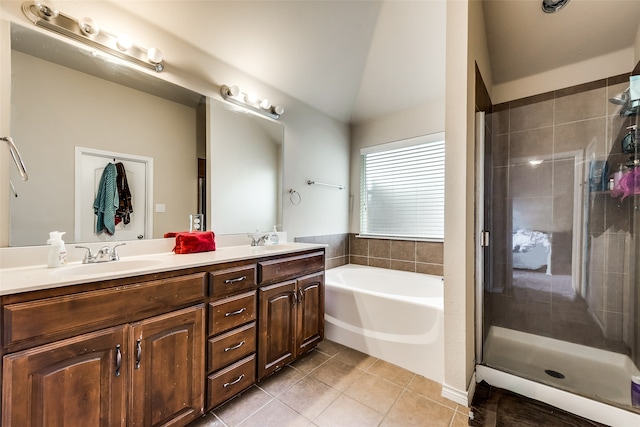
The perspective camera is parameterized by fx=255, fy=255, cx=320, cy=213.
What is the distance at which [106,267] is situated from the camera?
1.37m

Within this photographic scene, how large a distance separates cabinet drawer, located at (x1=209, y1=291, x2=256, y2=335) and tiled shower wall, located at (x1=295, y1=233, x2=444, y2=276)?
117 cm

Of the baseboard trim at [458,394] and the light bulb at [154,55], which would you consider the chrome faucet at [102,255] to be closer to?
the light bulb at [154,55]

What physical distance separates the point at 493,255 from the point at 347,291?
4.23 ft

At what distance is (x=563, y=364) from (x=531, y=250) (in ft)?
2.87

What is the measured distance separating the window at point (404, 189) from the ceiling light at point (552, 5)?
1165 millimetres

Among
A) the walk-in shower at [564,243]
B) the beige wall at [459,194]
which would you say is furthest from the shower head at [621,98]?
the beige wall at [459,194]

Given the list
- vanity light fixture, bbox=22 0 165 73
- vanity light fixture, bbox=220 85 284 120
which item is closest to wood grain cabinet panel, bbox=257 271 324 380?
vanity light fixture, bbox=220 85 284 120

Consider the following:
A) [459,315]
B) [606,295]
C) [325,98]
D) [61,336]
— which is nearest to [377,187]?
[325,98]

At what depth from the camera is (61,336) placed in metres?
0.94

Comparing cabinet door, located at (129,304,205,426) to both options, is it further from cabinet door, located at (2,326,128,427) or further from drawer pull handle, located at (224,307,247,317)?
drawer pull handle, located at (224,307,247,317)

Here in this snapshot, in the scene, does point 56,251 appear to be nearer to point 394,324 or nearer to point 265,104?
point 265,104

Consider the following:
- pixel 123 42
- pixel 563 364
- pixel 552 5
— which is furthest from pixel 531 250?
pixel 123 42

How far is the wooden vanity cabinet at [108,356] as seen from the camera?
88 centimetres

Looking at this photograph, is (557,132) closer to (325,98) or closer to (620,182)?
(620,182)
